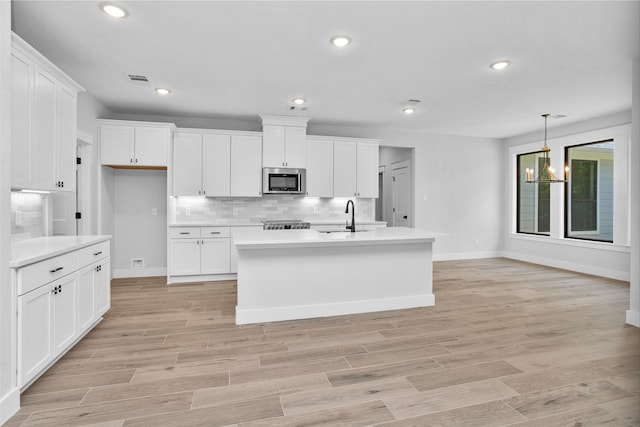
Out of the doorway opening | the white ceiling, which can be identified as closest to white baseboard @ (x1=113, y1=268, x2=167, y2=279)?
the white ceiling

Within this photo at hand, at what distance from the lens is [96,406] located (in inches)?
79.6

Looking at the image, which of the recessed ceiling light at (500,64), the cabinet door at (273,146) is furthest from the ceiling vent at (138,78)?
the recessed ceiling light at (500,64)

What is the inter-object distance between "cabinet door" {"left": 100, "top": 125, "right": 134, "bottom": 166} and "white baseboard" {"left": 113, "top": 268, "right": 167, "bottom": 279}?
1734mm

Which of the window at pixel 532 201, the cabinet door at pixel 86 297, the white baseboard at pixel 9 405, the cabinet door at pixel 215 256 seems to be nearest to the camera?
the white baseboard at pixel 9 405

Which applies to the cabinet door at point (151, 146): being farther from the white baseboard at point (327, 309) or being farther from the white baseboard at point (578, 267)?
the white baseboard at point (578, 267)

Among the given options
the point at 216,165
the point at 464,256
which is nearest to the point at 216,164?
the point at 216,165

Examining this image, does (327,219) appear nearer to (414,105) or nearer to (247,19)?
(414,105)

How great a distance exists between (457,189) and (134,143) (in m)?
6.17

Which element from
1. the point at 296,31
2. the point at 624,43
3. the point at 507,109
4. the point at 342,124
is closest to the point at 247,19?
the point at 296,31

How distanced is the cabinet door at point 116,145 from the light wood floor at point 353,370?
6.86 feet

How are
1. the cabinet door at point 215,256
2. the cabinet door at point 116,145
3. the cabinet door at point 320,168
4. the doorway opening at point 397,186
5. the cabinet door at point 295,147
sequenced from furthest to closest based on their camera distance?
the doorway opening at point 397,186 < the cabinet door at point 320,168 < the cabinet door at point 295,147 < the cabinet door at point 215,256 < the cabinet door at point 116,145

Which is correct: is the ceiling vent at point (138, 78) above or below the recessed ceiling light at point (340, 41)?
above

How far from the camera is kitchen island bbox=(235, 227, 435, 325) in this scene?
344cm

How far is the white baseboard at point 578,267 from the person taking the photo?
5341 mm
